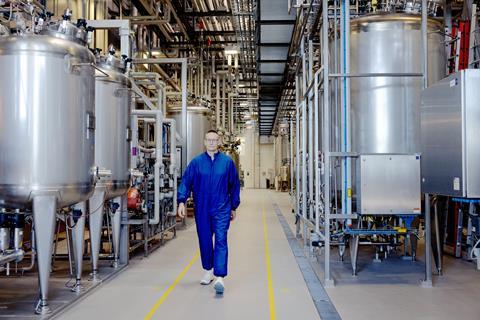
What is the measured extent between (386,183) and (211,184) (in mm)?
1751

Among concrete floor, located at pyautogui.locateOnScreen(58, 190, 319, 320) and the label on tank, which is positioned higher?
the label on tank

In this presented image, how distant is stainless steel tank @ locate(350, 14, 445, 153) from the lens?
4879 millimetres

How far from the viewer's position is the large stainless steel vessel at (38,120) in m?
3.47

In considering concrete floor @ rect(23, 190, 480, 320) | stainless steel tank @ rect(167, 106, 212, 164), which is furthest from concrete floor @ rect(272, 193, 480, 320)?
stainless steel tank @ rect(167, 106, 212, 164)

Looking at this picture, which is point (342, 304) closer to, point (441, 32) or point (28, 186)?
point (28, 186)

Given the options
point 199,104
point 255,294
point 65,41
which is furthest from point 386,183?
point 199,104

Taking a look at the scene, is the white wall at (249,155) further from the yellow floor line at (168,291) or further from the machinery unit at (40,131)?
the machinery unit at (40,131)

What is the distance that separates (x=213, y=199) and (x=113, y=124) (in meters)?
1.53

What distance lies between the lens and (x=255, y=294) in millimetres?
4223

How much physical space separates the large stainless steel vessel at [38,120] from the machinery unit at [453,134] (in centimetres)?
304

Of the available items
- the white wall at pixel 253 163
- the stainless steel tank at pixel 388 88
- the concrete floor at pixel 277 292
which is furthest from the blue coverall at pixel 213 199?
the white wall at pixel 253 163

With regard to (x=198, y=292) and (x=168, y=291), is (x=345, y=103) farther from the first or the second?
(x=168, y=291)

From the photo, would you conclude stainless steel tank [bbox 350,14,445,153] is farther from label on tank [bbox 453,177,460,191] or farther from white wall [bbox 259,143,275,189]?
white wall [bbox 259,143,275,189]

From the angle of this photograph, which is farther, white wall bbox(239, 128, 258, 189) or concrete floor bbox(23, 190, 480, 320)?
white wall bbox(239, 128, 258, 189)
